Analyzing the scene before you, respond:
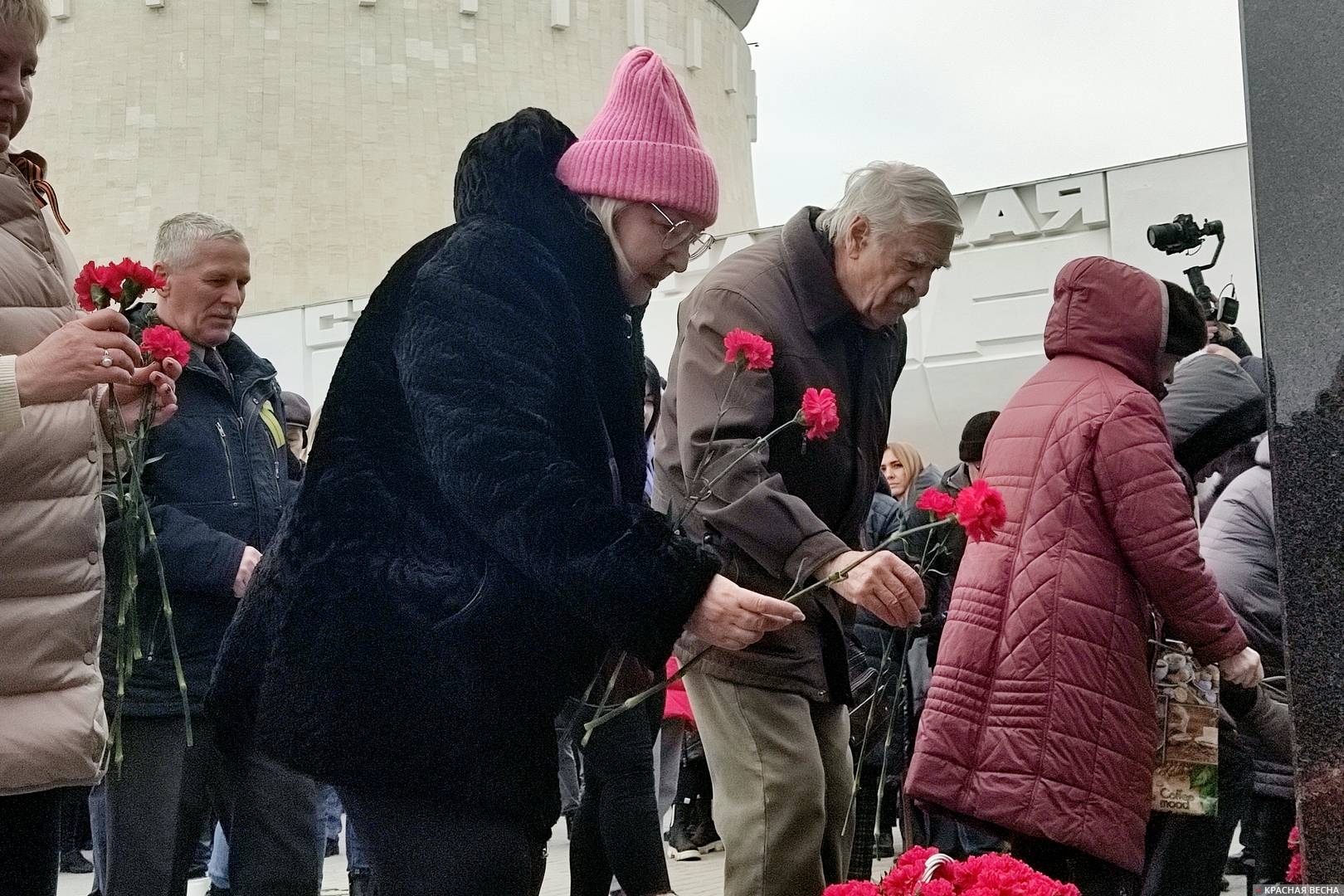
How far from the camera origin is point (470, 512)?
6.52 ft

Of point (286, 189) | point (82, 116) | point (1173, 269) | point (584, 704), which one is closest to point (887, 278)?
Result: point (584, 704)

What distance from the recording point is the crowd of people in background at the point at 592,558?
2.04 m

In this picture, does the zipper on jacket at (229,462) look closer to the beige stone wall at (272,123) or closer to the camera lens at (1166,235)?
the camera lens at (1166,235)

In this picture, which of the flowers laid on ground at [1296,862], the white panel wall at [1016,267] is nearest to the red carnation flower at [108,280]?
the flowers laid on ground at [1296,862]

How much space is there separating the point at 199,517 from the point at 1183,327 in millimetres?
2180

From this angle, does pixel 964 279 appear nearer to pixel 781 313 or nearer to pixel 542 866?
pixel 781 313

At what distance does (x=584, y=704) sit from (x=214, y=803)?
1.37 metres

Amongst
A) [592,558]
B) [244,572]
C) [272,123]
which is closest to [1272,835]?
[244,572]

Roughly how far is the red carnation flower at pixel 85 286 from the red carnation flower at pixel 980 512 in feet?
4.43

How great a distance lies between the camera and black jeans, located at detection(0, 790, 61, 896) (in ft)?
6.93

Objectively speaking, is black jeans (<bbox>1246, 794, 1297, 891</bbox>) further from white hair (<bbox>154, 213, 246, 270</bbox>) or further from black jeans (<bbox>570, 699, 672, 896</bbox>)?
white hair (<bbox>154, 213, 246, 270</bbox>)

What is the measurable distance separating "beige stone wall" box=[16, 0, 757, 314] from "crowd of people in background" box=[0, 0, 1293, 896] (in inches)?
711

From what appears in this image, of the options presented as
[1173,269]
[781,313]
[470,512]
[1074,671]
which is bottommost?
[1074,671]

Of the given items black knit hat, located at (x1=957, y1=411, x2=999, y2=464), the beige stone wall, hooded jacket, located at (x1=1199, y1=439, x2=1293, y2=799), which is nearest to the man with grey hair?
hooded jacket, located at (x1=1199, y1=439, x2=1293, y2=799)
